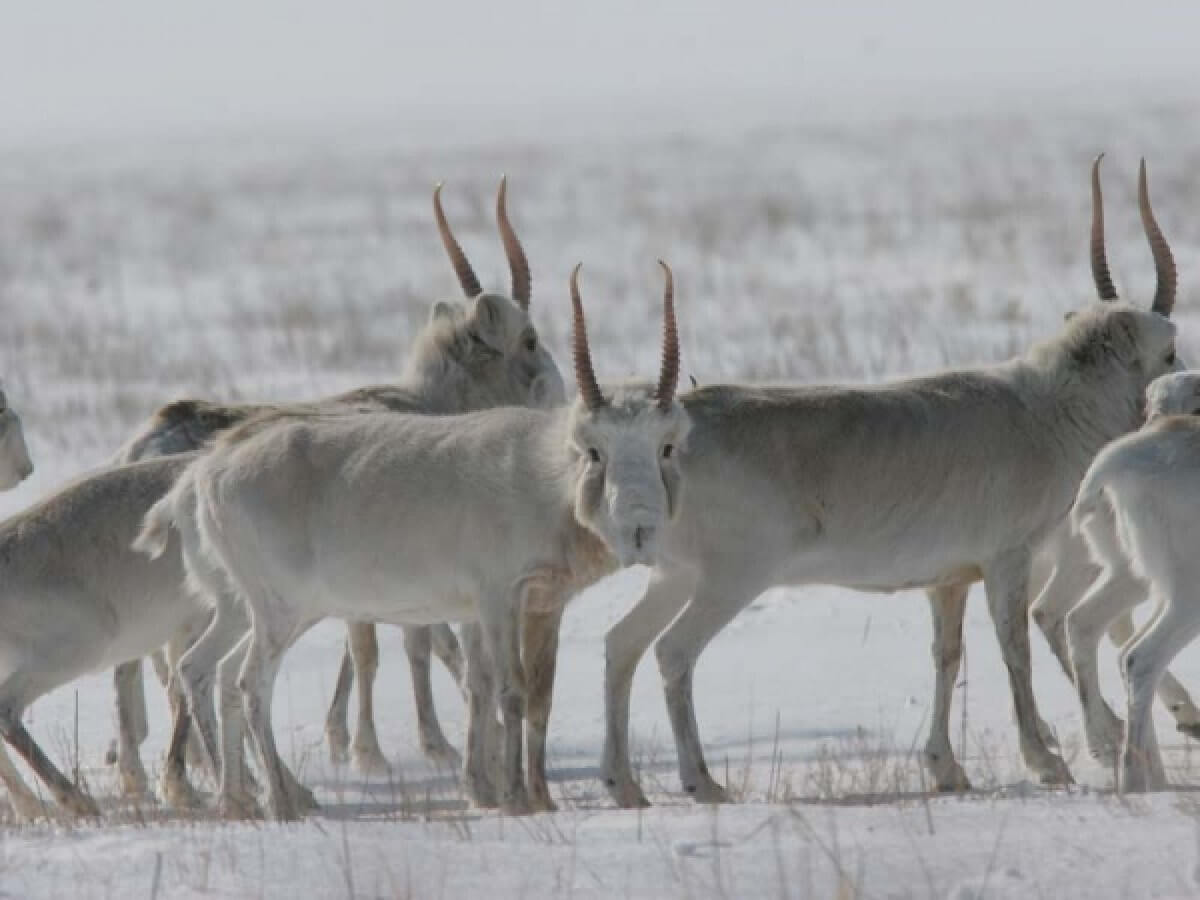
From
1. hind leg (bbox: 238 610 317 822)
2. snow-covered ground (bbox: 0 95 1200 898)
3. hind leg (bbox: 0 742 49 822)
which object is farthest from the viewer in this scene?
hind leg (bbox: 0 742 49 822)

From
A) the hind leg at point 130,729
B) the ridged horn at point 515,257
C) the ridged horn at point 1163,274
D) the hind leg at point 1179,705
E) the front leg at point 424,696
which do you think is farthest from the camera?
the ridged horn at point 515,257

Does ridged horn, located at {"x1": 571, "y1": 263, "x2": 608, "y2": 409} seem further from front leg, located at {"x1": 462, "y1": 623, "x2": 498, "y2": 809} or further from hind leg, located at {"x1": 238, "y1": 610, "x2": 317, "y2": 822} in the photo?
hind leg, located at {"x1": 238, "y1": 610, "x2": 317, "y2": 822}

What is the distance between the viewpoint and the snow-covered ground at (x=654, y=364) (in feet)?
22.2

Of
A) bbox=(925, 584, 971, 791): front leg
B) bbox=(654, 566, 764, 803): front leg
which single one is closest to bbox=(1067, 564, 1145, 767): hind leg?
bbox=(925, 584, 971, 791): front leg

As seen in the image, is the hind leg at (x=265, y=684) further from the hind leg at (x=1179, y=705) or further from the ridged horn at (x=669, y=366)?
the hind leg at (x=1179, y=705)

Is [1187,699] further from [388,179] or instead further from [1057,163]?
[388,179]

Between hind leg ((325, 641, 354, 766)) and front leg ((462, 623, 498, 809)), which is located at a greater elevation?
front leg ((462, 623, 498, 809))

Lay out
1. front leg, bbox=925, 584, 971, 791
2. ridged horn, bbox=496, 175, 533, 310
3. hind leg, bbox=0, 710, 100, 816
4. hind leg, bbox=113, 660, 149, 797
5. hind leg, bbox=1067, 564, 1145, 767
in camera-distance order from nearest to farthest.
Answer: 1. hind leg, bbox=0, 710, 100, 816
2. front leg, bbox=925, 584, 971, 791
3. hind leg, bbox=1067, 564, 1145, 767
4. hind leg, bbox=113, 660, 149, 797
5. ridged horn, bbox=496, 175, 533, 310

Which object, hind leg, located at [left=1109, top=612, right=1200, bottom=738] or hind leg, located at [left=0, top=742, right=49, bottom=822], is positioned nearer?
hind leg, located at [left=0, top=742, right=49, bottom=822]

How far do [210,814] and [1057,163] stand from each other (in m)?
34.4

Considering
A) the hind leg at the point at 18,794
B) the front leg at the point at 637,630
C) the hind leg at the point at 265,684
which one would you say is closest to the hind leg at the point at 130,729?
the hind leg at the point at 18,794

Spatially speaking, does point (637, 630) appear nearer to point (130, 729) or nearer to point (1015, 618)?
point (1015, 618)

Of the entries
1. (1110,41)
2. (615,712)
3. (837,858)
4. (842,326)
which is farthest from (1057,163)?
(1110,41)

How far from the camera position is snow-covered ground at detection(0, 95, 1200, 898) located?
6.78 meters
